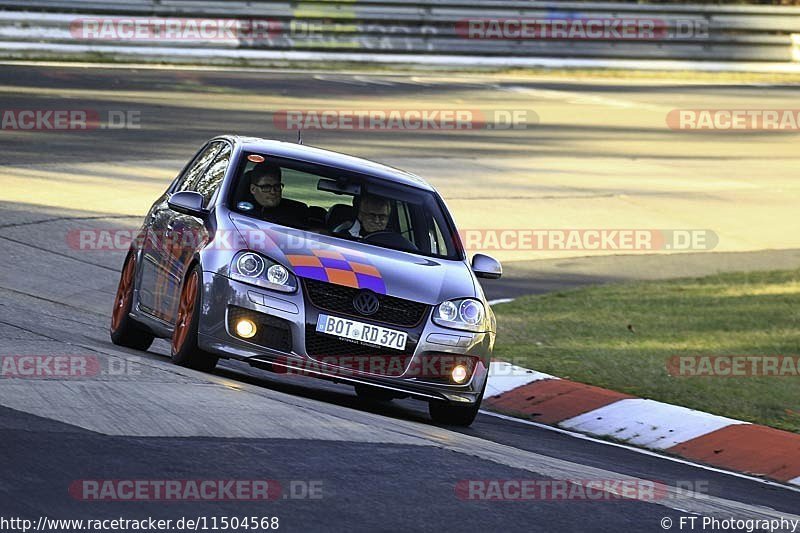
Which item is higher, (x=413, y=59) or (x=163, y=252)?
(x=413, y=59)

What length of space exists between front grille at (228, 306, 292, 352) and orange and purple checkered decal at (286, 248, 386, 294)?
0.97 ft

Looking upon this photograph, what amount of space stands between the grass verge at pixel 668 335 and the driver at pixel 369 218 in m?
2.10

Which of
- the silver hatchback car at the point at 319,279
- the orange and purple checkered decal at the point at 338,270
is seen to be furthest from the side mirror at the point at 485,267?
the orange and purple checkered decal at the point at 338,270

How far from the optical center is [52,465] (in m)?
6.27

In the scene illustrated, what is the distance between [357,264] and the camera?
8.92 meters

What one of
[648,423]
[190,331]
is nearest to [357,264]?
[190,331]

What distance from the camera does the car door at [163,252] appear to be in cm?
966

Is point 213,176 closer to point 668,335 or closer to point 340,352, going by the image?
point 340,352

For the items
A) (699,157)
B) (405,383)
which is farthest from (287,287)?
(699,157)

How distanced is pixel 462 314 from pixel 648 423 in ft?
5.56

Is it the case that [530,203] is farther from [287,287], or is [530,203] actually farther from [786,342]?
A: [287,287]

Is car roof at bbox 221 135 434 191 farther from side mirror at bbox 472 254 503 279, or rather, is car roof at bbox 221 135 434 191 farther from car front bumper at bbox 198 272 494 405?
car front bumper at bbox 198 272 494 405

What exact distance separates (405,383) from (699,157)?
17.1 metres

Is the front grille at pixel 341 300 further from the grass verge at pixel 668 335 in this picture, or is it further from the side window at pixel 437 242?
the grass verge at pixel 668 335
